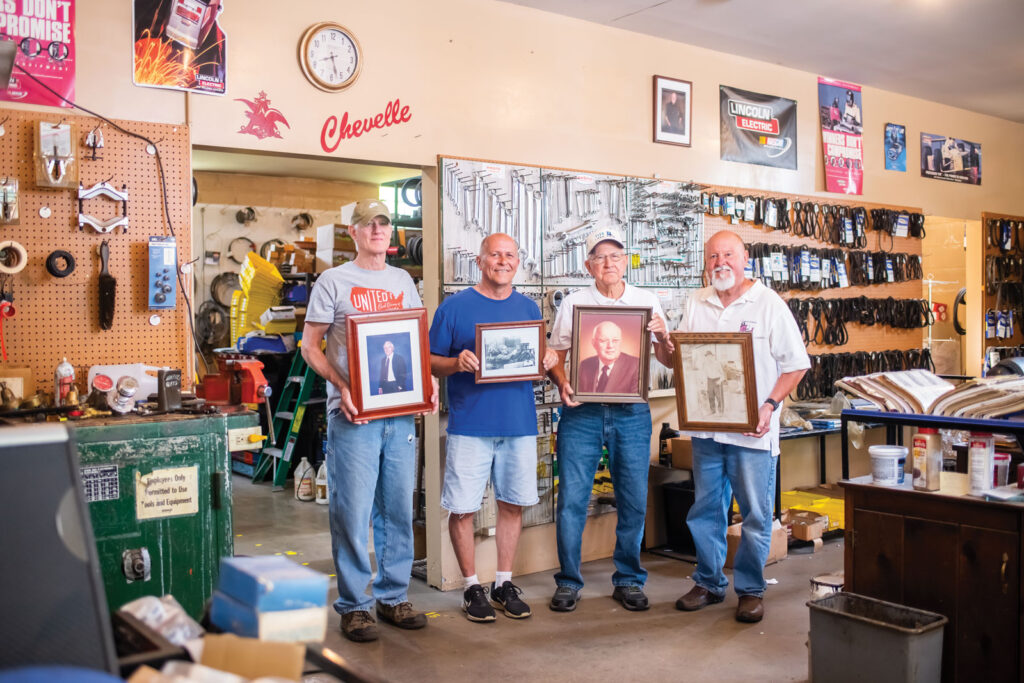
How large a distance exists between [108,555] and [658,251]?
3.68 m

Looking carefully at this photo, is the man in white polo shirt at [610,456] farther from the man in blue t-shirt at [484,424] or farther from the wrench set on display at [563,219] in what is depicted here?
the wrench set on display at [563,219]

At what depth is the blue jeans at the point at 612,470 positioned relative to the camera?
429 centimetres

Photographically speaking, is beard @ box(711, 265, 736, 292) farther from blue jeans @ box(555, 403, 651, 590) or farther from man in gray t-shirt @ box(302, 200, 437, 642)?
man in gray t-shirt @ box(302, 200, 437, 642)

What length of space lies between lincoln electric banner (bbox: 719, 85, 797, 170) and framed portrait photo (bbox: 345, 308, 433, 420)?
3097 mm

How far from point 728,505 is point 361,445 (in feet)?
6.15

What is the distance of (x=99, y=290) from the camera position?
363cm

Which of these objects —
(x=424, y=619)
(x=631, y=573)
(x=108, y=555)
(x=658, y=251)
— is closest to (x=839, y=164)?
(x=658, y=251)

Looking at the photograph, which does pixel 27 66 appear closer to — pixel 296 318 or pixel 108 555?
pixel 108 555

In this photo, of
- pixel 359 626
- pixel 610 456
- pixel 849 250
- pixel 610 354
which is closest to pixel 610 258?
pixel 610 354

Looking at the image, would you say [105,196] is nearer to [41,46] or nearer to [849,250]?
[41,46]

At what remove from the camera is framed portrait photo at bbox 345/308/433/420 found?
145 inches

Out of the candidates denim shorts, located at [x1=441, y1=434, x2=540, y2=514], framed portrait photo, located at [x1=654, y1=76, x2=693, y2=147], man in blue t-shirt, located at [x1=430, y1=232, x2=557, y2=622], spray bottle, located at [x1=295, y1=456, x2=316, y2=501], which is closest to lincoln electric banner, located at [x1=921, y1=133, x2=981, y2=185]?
framed portrait photo, located at [x1=654, y1=76, x2=693, y2=147]

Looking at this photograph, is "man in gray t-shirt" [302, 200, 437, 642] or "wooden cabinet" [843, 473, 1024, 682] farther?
"man in gray t-shirt" [302, 200, 437, 642]

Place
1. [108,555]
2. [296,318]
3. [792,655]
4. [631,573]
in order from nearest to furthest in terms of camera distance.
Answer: [108,555] → [792,655] → [631,573] → [296,318]
